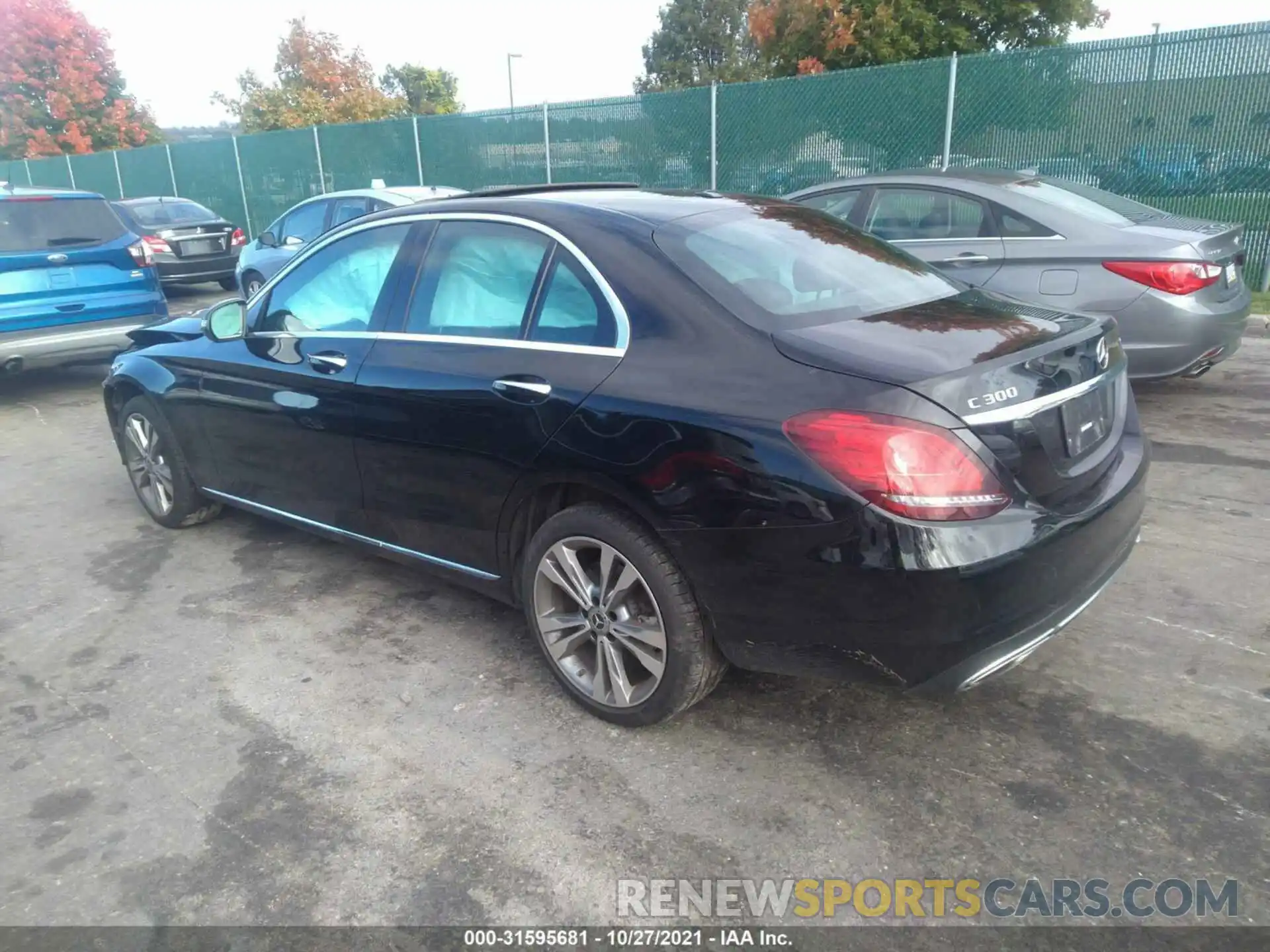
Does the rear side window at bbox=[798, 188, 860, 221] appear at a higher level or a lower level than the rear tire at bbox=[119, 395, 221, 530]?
higher

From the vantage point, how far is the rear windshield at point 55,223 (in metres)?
7.69

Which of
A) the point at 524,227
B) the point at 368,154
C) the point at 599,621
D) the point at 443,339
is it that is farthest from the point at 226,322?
the point at 368,154

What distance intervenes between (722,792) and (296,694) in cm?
161

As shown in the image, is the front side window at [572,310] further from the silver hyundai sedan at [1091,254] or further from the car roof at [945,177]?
the car roof at [945,177]

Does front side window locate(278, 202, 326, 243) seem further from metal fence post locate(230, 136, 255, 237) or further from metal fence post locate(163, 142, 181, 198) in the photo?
metal fence post locate(163, 142, 181, 198)

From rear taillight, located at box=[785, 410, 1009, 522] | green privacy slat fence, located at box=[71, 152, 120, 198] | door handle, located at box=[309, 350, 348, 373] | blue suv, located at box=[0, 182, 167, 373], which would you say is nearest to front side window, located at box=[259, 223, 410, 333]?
door handle, located at box=[309, 350, 348, 373]

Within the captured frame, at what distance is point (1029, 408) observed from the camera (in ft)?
8.29

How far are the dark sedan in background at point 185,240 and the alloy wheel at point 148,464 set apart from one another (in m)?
9.73

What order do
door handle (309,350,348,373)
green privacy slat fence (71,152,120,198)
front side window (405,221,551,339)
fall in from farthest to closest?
1. green privacy slat fence (71,152,120,198)
2. door handle (309,350,348,373)
3. front side window (405,221,551,339)

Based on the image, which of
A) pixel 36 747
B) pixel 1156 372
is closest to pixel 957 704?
pixel 36 747

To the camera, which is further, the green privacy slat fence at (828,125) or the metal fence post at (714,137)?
the metal fence post at (714,137)

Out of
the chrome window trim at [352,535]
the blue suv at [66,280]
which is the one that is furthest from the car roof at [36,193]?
the chrome window trim at [352,535]

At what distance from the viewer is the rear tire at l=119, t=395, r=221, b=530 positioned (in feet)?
15.9

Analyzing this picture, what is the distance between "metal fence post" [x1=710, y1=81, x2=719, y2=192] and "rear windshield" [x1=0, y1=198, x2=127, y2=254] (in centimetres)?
755
